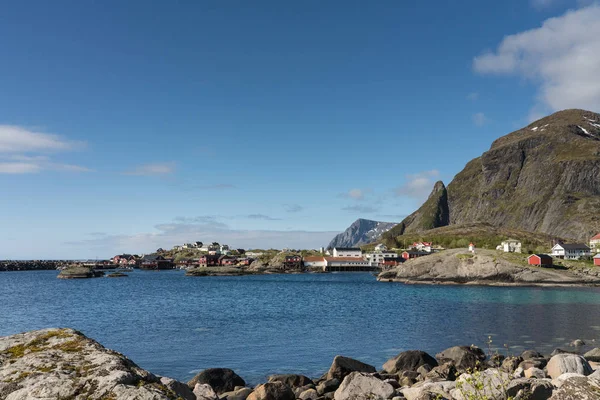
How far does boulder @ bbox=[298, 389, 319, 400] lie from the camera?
843 inches

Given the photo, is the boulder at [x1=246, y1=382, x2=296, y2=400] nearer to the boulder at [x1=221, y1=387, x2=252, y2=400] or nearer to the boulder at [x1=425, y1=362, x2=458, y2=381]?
the boulder at [x1=221, y1=387, x2=252, y2=400]

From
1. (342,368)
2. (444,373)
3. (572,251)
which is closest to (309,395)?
(342,368)

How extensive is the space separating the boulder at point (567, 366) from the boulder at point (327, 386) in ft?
35.4

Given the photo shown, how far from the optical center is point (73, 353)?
8273 mm

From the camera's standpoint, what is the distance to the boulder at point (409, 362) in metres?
28.9

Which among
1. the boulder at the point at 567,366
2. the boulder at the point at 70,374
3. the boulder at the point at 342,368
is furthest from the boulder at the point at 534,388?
the boulder at the point at 70,374

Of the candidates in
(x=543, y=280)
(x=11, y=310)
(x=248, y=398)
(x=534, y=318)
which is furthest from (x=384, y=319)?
(x=543, y=280)

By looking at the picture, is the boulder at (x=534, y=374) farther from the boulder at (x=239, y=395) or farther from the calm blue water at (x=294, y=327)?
the boulder at (x=239, y=395)

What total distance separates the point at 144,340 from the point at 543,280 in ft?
356

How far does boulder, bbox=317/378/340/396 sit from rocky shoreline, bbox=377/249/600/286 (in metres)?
110

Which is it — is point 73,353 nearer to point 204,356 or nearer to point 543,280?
point 204,356

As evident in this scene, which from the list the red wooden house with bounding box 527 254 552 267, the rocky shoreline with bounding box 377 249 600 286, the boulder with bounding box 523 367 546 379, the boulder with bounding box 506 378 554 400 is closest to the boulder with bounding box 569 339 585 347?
the boulder with bounding box 523 367 546 379

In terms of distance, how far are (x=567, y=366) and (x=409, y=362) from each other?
378 inches

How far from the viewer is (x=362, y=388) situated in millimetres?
19703
